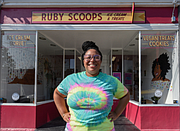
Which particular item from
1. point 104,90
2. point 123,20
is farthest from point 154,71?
point 104,90

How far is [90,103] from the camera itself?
59.6 inches

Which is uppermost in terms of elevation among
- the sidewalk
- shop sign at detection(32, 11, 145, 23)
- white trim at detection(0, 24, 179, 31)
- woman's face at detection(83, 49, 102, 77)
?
shop sign at detection(32, 11, 145, 23)

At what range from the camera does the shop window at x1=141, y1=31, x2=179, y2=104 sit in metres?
4.98

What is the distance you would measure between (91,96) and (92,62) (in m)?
0.32

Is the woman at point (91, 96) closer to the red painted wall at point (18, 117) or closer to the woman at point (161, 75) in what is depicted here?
the red painted wall at point (18, 117)

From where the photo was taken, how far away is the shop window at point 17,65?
16.7 ft

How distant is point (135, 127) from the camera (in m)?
5.23

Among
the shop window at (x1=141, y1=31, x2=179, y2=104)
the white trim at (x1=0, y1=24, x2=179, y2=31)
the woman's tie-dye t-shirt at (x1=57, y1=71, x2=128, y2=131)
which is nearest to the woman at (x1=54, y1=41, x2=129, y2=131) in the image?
the woman's tie-dye t-shirt at (x1=57, y1=71, x2=128, y2=131)

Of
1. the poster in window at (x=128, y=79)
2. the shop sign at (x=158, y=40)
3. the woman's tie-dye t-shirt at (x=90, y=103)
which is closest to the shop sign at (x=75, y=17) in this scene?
the shop sign at (x=158, y=40)

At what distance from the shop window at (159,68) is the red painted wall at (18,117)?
315cm

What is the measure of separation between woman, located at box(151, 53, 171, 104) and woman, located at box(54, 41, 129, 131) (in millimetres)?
3774

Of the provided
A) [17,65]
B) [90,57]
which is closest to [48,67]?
[17,65]

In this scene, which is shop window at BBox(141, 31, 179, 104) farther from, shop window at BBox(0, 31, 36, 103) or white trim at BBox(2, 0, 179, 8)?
shop window at BBox(0, 31, 36, 103)

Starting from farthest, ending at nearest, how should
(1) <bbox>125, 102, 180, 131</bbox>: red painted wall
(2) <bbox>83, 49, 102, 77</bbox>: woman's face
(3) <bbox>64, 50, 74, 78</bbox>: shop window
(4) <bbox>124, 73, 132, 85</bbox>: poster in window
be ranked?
(3) <bbox>64, 50, 74, 78</bbox>: shop window → (4) <bbox>124, 73, 132, 85</bbox>: poster in window → (1) <bbox>125, 102, 180, 131</bbox>: red painted wall → (2) <bbox>83, 49, 102, 77</bbox>: woman's face
